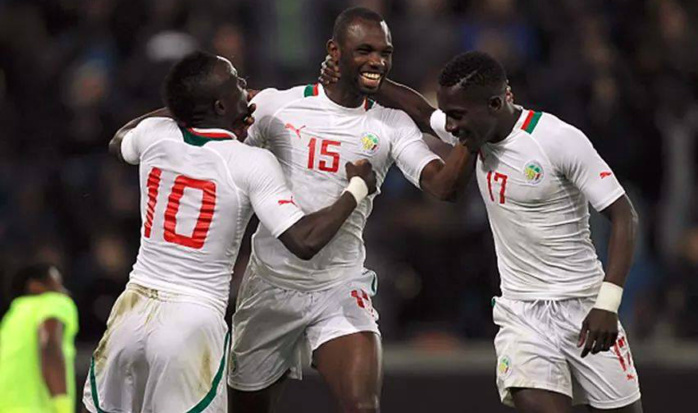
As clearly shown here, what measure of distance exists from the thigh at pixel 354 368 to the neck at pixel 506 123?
1055 mm

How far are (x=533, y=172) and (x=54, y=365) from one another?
11.4ft

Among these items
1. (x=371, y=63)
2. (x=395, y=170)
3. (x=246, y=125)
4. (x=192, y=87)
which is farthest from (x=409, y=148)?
(x=395, y=170)

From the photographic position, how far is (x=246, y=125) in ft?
21.5

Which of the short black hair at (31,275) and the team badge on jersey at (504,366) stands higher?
the team badge on jersey at (504,366)

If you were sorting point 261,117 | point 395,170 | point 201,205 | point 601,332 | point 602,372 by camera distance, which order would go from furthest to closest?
1. point 395,170
2. point 261,117
3. point 602,372
4. point 201,205
5. point 601,332

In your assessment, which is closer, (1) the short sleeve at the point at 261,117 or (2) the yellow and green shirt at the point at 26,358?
(1) the short sleeve at the point at 261,117

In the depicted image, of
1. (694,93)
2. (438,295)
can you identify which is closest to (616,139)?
(694,93)

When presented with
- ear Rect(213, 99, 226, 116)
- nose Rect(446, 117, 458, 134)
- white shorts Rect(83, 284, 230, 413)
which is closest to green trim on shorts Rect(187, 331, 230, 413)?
white shorts Rect(83, 284, 230, 413)

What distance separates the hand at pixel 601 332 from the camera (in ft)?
20.2

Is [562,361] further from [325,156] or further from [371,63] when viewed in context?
[371,63]

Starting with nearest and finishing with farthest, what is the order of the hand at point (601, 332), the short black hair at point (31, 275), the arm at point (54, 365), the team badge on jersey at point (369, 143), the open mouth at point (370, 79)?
the hand at point (601, 332) → the open mouth at point (370, 79) → the team badge on jersey at point (369, 143) → the arm at point (54, 365) → the short black hair at point (31, 275)

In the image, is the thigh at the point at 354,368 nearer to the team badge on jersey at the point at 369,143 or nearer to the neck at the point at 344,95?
the team badge on jersey at the point at 369,143

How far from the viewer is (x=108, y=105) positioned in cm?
1114

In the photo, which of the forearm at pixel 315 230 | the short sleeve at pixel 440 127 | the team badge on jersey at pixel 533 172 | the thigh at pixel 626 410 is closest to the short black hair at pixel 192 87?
the forearm at pixel 315 230
